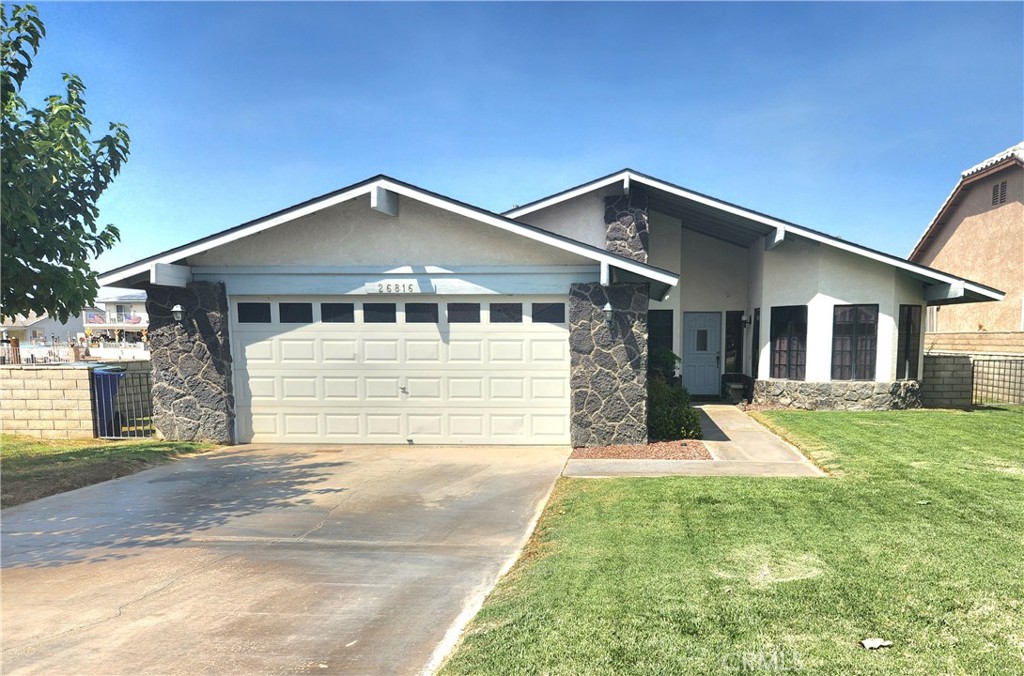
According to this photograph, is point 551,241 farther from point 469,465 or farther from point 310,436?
point 310,436

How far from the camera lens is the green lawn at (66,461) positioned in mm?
7285

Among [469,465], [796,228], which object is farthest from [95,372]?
[796,228]

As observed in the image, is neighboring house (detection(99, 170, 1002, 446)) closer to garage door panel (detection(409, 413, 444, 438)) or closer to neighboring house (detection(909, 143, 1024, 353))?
garage door panel (detection(409, 413, 444, 438))

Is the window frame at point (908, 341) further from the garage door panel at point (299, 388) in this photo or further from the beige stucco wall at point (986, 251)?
the garage door panel at point (299, 388)

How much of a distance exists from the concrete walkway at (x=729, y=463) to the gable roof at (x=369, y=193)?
9.96ft

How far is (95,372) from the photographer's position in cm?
1061

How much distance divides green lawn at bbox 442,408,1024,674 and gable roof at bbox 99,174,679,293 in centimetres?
375

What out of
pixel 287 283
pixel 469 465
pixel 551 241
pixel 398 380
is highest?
pixel 551 241

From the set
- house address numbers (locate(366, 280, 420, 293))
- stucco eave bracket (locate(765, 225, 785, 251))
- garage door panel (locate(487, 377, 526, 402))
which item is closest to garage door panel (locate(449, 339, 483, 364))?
garage door panel (locate(487, 377, 526, 402))

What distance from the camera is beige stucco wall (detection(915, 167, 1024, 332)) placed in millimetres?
19125

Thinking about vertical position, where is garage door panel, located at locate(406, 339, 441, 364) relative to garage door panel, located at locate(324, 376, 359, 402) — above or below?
above

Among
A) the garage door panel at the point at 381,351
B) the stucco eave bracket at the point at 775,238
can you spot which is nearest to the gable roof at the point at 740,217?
the stucco eave bracket at the point at 775,238

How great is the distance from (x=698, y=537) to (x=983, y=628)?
2074 mm

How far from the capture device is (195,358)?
9922 mm
